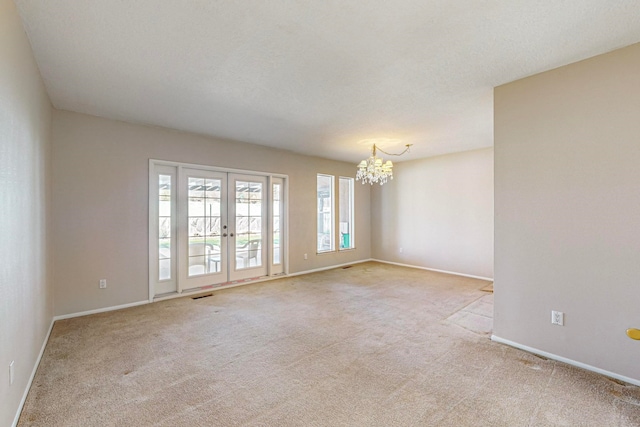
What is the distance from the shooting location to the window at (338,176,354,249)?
7.18 m

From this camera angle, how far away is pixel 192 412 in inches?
73.7

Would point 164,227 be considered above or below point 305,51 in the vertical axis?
below

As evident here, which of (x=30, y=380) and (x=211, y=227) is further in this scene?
(x=211, y=227)

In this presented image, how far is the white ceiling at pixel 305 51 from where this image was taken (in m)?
1.83

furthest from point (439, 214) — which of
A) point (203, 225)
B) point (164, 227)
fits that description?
point (164, 227)

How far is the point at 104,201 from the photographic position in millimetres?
3822

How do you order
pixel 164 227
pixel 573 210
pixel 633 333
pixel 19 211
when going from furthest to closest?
pixel 164 227, pixel 573 210, pixel 633 333, pixel 19 211

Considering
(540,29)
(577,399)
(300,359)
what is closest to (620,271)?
(577,399)

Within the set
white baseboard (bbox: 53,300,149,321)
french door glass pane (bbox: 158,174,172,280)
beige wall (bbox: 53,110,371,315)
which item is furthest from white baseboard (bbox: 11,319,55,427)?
french door glass pane (bbox: 158,174,172,280)

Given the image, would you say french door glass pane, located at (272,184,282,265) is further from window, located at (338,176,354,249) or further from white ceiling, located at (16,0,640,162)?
white ceiling, located at (16,0,640,162)

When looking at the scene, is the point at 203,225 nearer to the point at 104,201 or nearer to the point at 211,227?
the point at 211,227

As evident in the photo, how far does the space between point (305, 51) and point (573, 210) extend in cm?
266

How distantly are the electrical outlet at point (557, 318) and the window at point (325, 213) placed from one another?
4.60 m

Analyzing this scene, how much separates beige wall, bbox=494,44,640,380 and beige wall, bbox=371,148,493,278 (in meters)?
2.97
